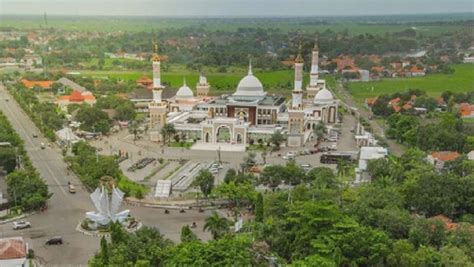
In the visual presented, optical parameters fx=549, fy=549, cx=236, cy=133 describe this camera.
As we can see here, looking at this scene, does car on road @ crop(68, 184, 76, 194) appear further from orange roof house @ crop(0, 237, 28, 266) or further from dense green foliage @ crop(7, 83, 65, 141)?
dense green foliage @ crop(7, 83, 65, 141)

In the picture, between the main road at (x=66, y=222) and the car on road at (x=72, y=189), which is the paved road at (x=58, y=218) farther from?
the car on road at (x=72, y=189)

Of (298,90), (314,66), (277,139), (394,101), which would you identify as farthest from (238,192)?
(394,101)

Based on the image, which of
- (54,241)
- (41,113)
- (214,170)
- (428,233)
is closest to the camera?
(428,233)

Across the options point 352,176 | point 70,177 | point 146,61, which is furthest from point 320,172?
point 146,61

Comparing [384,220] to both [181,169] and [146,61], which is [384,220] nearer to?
[181,169]

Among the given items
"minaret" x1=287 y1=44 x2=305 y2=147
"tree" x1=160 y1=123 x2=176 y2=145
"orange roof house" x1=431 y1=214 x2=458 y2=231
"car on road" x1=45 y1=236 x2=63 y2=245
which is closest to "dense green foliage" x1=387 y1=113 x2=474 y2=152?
"minaret" x1=287 y1=44 x2=305 y2=147

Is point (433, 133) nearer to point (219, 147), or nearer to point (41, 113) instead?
point (219, 147)
